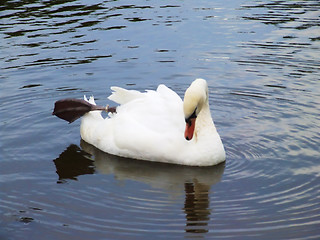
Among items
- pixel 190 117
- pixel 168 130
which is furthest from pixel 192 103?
pixel 168 130

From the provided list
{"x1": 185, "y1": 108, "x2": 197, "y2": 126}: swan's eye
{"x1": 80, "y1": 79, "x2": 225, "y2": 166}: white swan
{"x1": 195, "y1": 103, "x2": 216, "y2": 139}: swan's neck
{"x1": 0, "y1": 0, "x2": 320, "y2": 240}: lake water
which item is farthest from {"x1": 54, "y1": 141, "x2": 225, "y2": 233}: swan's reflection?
{"x1": 185, "y1": 108, "x2": 197, "y2": 126}: swan's eye

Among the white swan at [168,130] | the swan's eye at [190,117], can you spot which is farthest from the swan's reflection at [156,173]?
the swan's eye at [190,117]

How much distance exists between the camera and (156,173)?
29.0 ft

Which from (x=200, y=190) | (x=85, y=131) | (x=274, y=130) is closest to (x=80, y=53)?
(x=85, y=131)

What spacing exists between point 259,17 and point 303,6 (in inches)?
77.7

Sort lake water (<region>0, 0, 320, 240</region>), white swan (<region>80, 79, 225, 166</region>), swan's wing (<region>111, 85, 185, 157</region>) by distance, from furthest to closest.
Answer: swan's wing (<region>111, 85, 185, 157</region>)
white swan (<region>80, 79, 225, 166</region>)
lake water (<region>0, 0, 320, 240</region>)

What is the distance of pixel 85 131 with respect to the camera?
33.0 ft

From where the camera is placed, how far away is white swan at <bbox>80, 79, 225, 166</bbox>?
28.6ft

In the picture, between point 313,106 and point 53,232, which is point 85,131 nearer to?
point 53,232

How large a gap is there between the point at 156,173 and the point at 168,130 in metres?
0.62

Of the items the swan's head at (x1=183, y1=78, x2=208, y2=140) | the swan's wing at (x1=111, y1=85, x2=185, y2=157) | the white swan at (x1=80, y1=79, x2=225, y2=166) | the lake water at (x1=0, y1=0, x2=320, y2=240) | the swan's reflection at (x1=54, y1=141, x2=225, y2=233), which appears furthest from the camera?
the swan's wing at (x1=111, y1=85, x2=185, y2=157)

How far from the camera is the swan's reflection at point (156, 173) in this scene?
7.95 meters

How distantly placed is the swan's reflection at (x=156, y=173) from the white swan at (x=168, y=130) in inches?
5.2

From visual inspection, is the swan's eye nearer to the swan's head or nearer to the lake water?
the swan's head
